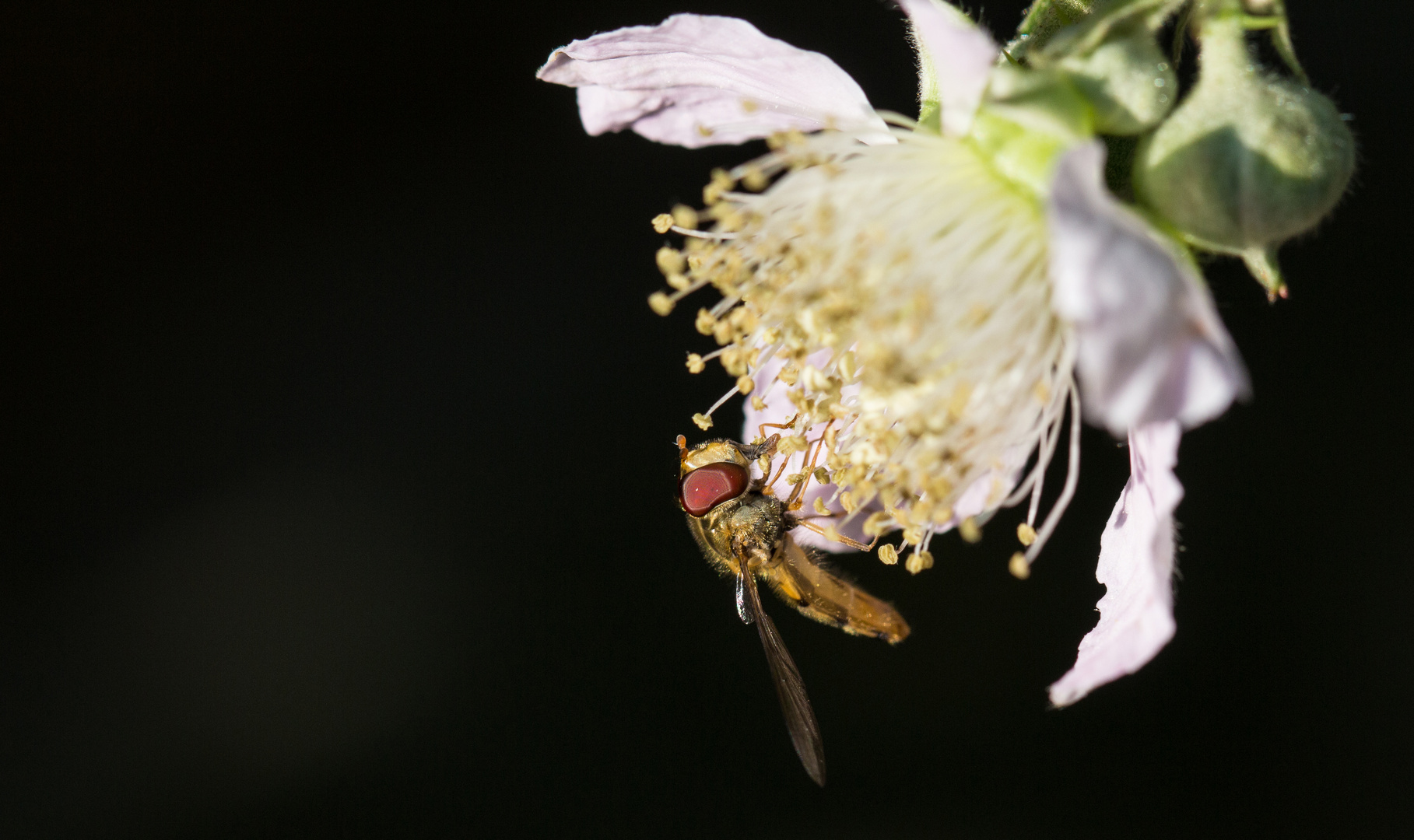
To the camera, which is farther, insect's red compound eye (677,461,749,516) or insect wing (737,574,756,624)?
insect wing (737,574,756,624)

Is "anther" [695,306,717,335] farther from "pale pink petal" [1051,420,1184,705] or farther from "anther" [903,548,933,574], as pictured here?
"pale pink petal" [1051,420,1184,705]

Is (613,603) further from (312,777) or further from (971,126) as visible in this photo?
(971,126)

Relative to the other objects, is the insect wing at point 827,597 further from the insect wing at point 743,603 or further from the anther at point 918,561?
→ the anther at point 918,561

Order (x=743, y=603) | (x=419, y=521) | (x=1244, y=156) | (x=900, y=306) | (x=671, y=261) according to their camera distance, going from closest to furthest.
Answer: (x=1244, y=156), (x=900, y=306), (x=671, y=261), (x=743, y=603), (x=419, y=521)

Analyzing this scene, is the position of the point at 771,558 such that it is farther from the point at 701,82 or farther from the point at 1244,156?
the point at 1244,156

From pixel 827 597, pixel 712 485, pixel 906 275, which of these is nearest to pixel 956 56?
pixel 906 275

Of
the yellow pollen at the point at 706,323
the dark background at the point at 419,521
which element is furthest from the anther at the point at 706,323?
the dark background at the point at 419,521

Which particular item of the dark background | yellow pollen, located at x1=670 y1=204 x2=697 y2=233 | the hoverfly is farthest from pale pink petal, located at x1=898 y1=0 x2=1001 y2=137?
the dark background
